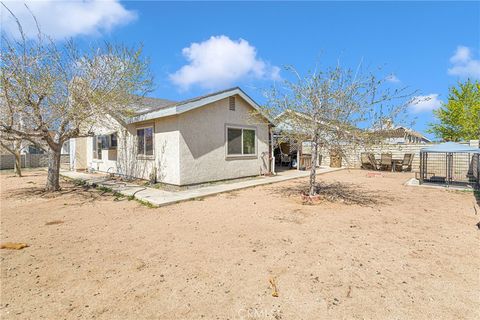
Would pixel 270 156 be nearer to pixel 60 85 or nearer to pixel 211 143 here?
pixel 211 143

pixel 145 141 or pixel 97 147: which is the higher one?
pixel 145 141

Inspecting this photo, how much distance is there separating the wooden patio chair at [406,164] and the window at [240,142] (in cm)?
1011

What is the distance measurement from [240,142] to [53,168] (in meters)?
7.21

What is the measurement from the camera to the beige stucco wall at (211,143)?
29.3ft

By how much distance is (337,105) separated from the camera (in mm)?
6707

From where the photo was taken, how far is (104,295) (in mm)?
2707

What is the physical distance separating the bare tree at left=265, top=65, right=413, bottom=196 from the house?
247 cm

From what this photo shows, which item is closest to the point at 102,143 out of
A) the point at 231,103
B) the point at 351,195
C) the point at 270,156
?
the point at 231,103

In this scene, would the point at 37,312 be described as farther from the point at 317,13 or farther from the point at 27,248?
the point at 317,13

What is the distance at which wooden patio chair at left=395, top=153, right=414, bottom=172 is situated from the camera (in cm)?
1496

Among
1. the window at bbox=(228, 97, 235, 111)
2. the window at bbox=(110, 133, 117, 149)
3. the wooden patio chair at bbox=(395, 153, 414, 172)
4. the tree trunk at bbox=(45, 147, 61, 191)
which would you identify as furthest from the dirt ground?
the wooden patio chair at bbox=(395, 153, 414, 172)

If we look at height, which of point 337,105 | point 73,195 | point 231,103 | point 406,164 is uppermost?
point 231,103

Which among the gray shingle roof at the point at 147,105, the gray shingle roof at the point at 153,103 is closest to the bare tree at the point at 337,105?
the gray shingle roof at the point at 153,103

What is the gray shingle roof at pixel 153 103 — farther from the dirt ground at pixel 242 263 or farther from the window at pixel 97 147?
the dirt ground at pixel 242 263
